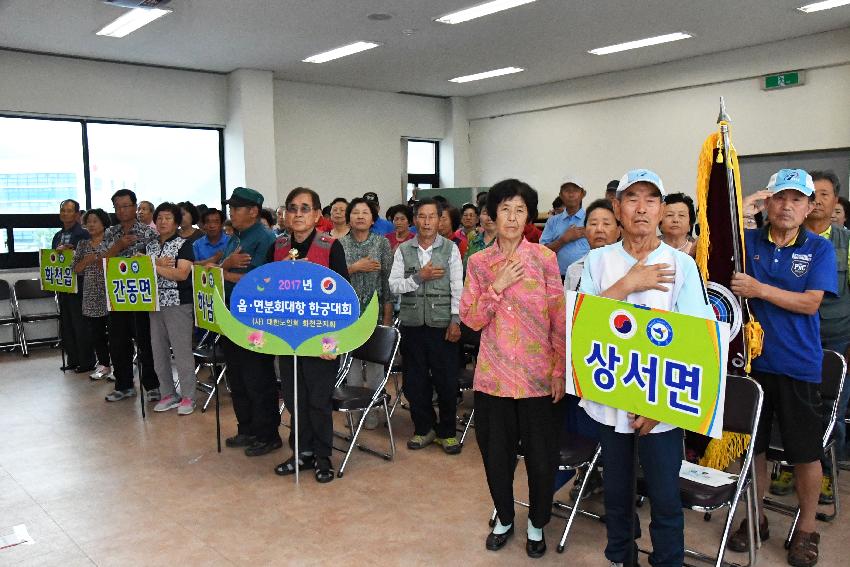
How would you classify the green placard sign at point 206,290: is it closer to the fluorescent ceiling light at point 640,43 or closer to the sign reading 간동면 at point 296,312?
the sign reading 간동면 at point 296,312

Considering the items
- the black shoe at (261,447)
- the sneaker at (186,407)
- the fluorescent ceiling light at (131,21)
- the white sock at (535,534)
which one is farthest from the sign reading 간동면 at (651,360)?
the fluorescent ceiling light at (131,21)

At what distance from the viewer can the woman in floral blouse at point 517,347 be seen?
276cm

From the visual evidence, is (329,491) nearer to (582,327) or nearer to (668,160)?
(582,327)

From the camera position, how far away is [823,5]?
706cm

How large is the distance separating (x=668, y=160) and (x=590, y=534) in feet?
25.1

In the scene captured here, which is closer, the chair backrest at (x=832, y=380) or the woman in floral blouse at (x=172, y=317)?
the chair backrest at (x=832, y=380)

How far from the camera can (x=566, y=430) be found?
3164mm

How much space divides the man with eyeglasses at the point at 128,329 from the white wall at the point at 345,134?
4.73m

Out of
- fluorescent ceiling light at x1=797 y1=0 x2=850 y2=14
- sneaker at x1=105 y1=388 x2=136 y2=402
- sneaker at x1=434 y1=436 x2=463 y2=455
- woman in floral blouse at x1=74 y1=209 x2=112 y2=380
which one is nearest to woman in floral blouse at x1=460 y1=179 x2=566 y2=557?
sneaker at x1=434 y1=436 x2=463 y2=455

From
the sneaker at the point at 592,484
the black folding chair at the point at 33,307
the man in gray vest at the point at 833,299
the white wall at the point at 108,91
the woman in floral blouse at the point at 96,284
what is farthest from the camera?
the white wall at the point at 108,91

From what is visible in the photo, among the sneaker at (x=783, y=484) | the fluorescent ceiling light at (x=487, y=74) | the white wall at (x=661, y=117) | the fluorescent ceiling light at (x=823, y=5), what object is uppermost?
the fluorescent ceiling light at (x=487, y=74)

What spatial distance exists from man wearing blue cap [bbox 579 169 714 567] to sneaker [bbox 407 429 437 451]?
6.53 ft

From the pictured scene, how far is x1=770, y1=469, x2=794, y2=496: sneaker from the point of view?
359cm

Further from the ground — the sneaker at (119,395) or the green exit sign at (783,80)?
the green exit sign at (783,80)
